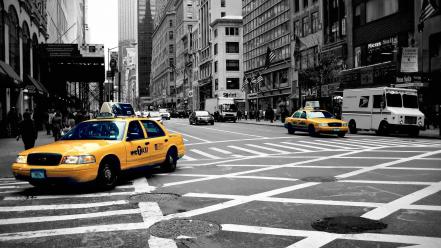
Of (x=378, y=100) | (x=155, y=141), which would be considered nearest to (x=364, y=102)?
(x=378, y=100)

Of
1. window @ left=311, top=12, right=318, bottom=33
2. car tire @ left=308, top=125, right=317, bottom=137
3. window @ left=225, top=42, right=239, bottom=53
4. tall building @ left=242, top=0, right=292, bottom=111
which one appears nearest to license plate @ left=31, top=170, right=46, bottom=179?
car tire @ left=308, top=125, right=317, bottom=137

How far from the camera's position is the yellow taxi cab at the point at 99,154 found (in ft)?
28.1

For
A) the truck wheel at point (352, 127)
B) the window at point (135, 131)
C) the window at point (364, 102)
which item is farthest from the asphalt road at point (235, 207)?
the truck wheel at point (352, 127)

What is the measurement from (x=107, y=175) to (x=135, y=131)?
5.46ft

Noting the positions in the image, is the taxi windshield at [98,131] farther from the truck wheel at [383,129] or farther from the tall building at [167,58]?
the tall building at [167,58]

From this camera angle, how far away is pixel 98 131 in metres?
10.2

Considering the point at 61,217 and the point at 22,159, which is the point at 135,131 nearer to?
the point at 22,159

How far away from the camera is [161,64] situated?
168m

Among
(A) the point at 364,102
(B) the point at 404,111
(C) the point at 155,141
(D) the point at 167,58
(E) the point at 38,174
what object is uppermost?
(D) the point at 167,58

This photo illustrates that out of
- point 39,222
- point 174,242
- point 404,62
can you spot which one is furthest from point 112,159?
point 404,62

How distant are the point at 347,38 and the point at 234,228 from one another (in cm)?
3978

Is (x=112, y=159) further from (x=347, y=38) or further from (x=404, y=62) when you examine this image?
(x=347, y=38)

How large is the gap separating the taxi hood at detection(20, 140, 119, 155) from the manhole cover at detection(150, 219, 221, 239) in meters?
3.15

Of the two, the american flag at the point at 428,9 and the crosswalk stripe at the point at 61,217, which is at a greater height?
the american flag at the point at 428,9
